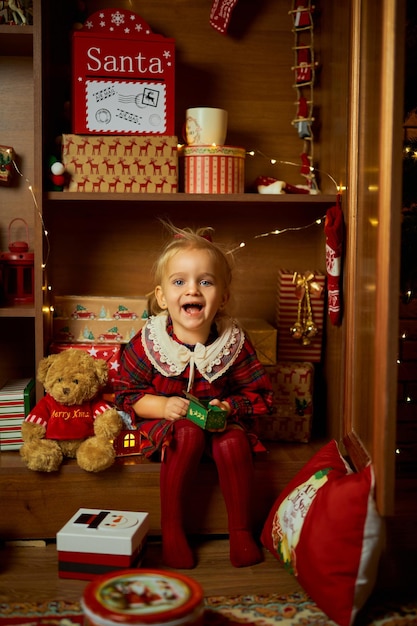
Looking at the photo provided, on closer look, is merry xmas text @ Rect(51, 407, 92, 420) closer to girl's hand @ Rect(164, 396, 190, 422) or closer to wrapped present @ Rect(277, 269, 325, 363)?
girl's hand @ Rect(164, 396, 190, 422)

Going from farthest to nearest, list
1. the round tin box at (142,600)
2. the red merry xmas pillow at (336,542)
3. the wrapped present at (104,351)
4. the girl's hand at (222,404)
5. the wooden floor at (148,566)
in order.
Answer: the wrapped present at (104,351), the girl's hand at (222,404), the wooden floor at (148,566), the red merry xmas pillow at (336,542), the round tin box at (142,600)

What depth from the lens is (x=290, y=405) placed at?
212 centimetres

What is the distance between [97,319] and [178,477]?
57cm

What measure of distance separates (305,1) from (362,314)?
1.07 meters

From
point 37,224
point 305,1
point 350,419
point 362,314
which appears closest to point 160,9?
point 305,1

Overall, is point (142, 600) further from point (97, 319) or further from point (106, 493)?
point (97, 319)

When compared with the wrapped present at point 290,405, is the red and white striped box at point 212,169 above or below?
above

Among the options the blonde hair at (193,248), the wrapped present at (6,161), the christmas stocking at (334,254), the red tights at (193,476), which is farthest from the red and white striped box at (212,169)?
the red tights at (193,476)

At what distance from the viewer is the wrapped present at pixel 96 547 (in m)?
1.59

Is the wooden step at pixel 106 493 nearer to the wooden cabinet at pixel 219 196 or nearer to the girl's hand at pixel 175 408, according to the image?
the girl's hand at pixel 175 408

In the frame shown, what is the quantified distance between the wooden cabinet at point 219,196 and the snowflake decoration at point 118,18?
0.15m

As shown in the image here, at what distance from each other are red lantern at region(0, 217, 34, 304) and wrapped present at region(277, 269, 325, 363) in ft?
2.42

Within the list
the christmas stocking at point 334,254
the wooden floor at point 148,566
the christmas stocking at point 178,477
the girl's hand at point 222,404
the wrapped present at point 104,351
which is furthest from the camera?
the wrapped present at point 104,351

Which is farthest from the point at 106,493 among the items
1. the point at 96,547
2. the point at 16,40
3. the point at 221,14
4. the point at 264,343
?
the point at 221,14
